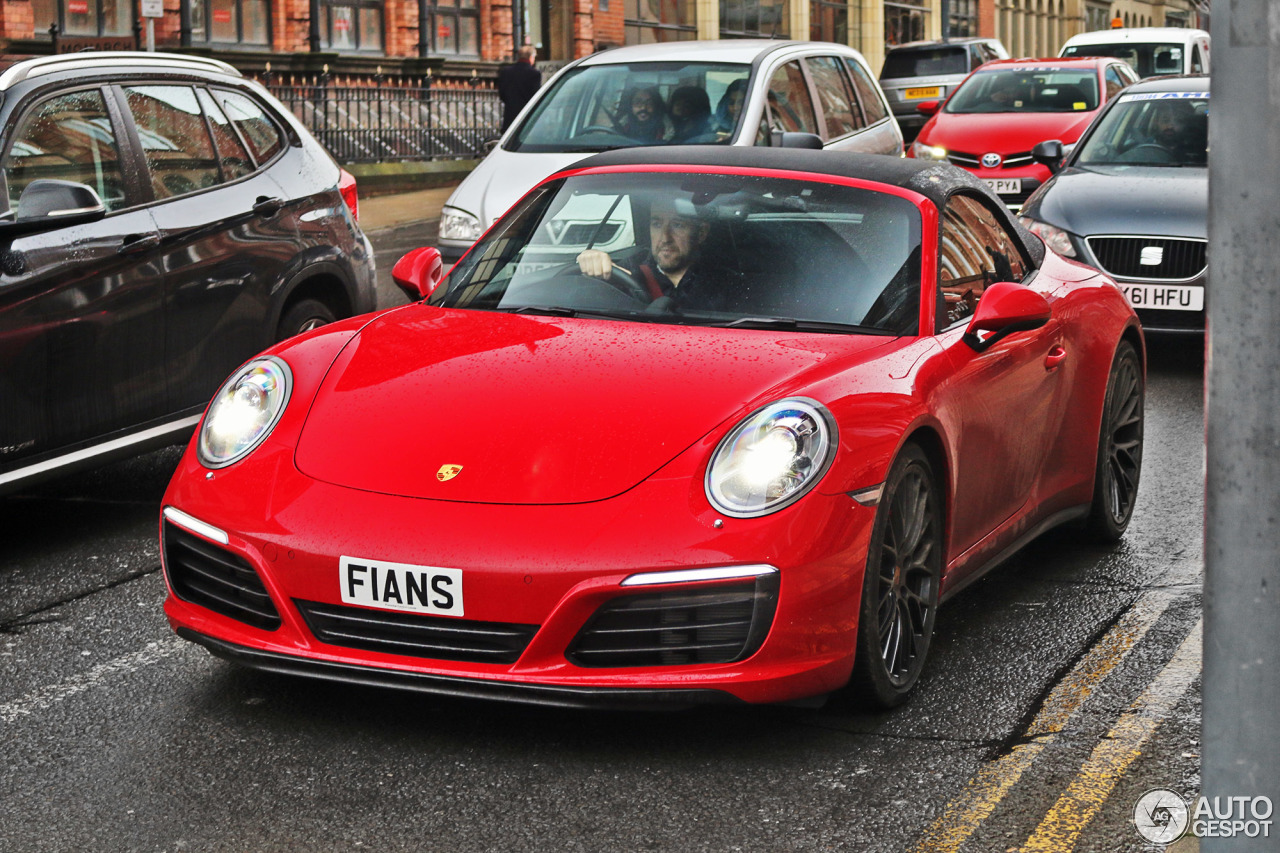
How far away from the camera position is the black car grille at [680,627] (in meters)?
3.91

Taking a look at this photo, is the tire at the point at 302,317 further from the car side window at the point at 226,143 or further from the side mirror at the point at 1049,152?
the side mirror at the point at 1049,152

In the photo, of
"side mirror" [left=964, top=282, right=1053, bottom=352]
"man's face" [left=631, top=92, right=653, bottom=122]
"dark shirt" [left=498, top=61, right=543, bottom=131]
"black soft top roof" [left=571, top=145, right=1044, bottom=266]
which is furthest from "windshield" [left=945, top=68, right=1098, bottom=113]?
"side mirror" [left=964, top=282, right=1053, bottom=352]

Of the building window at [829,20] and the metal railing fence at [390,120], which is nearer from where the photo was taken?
the metal railing fence at [390,120]

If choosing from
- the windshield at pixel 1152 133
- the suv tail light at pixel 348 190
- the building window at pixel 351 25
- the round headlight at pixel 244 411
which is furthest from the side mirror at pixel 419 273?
the building window at pixel 351 25

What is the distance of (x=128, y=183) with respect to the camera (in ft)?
21.2

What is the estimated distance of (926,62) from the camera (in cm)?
3061

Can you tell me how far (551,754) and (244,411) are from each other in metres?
1.23

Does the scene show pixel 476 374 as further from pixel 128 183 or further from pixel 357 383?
pixel 128 183

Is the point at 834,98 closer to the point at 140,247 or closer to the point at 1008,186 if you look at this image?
the point at 1008,186

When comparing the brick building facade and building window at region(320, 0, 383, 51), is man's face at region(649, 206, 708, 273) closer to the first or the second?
the brick building facade

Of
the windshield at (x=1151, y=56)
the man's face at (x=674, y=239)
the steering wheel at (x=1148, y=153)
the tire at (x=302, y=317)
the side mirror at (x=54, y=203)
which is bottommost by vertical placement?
the tire at (x=302, y=317)

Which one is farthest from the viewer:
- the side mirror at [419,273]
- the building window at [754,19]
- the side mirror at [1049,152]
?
the building window at [754,19]

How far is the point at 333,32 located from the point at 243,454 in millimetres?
25260

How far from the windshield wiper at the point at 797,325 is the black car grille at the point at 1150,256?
5.53 m
